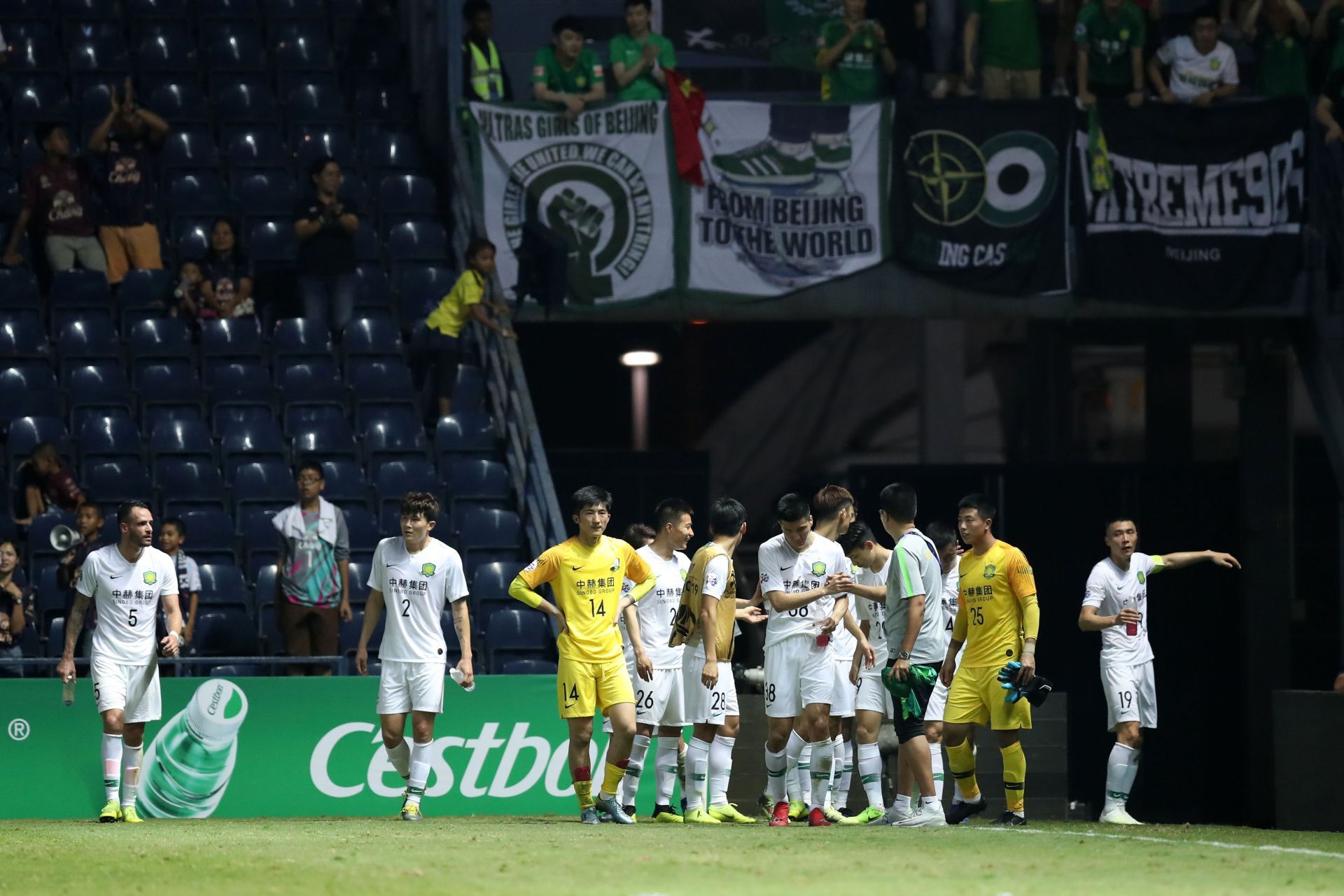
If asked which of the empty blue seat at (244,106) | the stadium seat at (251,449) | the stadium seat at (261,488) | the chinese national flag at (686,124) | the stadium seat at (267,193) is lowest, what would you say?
the stadium seat at (261,488)

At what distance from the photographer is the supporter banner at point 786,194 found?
19.1m

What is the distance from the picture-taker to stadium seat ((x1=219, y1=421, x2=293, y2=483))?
17.4 m

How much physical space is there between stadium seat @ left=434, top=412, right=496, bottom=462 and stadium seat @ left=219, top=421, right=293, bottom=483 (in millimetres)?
1383

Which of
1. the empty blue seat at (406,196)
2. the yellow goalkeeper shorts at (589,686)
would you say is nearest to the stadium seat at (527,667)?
the yellow goalkeeper shorts at (589,686)

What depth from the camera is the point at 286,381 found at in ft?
59.7

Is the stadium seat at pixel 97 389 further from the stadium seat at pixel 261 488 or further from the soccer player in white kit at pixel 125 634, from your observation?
the soccer player in white kit at pixel 125 634

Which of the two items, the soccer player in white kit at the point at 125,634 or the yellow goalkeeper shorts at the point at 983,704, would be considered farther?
the soccer player in white kit at the point at 125,634

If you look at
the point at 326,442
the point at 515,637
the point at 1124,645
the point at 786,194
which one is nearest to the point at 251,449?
the point at 326,442

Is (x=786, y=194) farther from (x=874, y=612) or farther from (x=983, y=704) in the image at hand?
(x=983, y=704)

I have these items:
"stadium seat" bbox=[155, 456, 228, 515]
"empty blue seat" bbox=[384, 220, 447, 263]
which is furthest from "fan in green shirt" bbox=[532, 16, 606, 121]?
"stadium seat" bbox=[155, 456, 228, 515]

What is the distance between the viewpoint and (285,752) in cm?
1496

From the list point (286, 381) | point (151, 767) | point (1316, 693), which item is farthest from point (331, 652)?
point (1316, 693)

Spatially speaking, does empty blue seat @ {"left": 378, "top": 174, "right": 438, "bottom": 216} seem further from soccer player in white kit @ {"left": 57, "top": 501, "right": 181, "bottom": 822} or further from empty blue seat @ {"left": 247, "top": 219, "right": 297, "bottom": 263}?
soccer player in white kit @ {"left": 57, "top": 501, "right": 181, "bottom": 822}

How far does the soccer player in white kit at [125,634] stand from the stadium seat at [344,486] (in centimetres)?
371
